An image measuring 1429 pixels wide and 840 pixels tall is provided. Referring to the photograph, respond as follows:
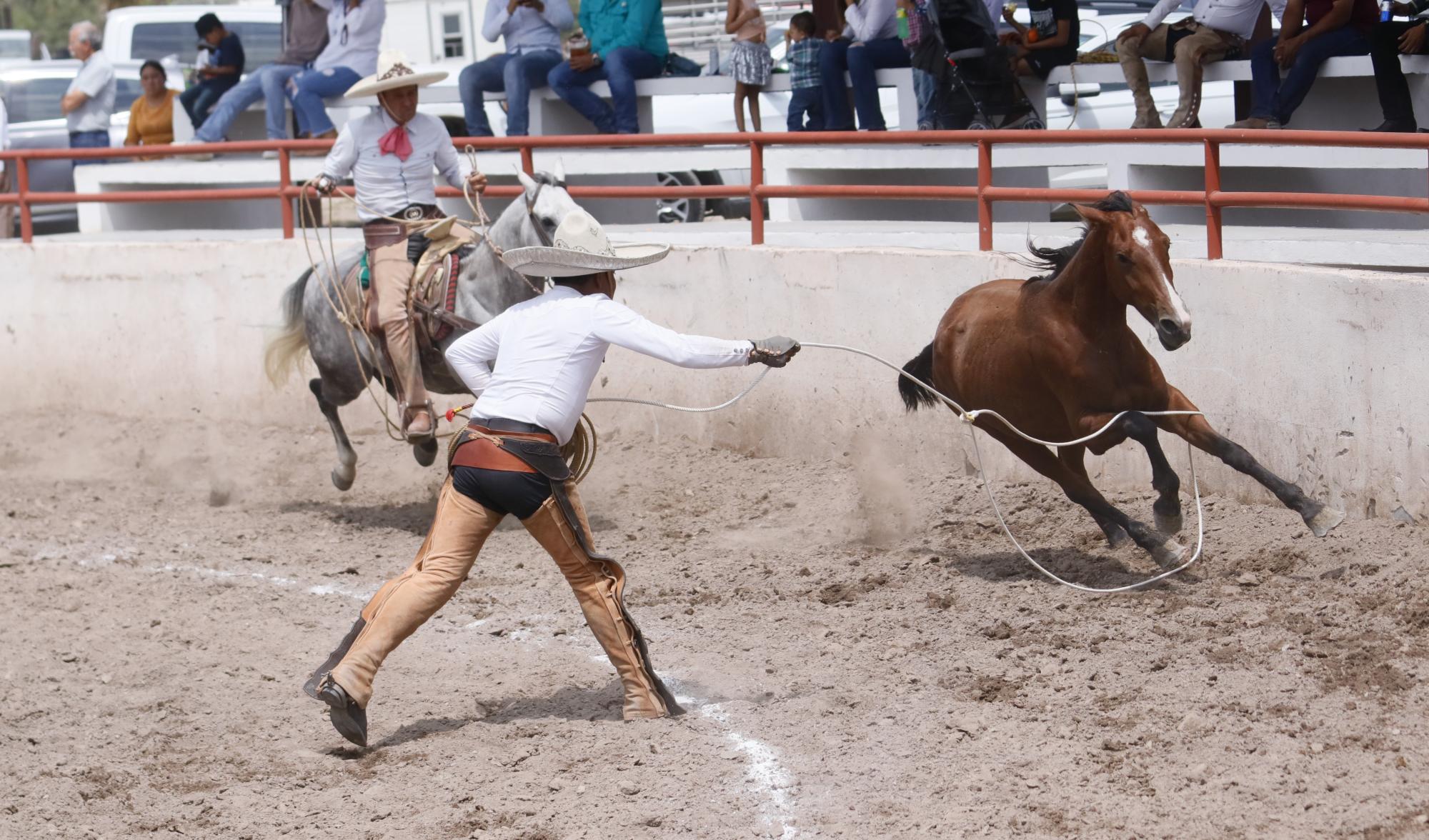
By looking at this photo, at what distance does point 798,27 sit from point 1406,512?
239 inches

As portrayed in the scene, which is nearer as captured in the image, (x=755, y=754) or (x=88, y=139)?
(x=755, y=754)

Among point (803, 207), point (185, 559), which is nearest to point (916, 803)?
point (185, 559)

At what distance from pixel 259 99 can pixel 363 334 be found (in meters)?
6.03

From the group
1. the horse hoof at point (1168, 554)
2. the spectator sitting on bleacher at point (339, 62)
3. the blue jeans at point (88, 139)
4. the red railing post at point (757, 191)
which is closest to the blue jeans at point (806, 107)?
the red railing post at point (757, 191)

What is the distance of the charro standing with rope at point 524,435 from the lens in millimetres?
5438

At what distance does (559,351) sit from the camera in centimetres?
546

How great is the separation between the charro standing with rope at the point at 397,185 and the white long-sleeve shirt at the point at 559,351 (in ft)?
11.8

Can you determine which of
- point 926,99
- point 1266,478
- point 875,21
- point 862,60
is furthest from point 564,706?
point 875,21

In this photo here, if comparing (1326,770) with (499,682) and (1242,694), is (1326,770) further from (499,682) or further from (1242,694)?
(499,682)

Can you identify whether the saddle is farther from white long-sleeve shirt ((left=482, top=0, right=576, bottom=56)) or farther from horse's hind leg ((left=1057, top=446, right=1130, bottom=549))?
white long-sleeve shirt ((left=482, top=0, right=576, bottom=56))

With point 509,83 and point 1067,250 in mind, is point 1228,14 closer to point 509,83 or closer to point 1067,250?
point 1067,250

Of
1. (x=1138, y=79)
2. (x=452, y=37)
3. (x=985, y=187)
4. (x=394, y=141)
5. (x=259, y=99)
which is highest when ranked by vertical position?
(x=452, y=37)

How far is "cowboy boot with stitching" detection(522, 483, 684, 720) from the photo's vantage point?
5621mm

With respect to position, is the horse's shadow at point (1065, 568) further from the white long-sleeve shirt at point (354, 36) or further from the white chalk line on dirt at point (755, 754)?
the white long-sleeve shirt at point (354, 36)
